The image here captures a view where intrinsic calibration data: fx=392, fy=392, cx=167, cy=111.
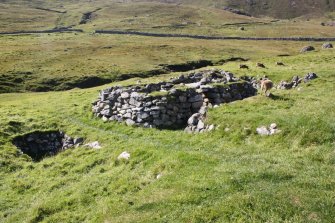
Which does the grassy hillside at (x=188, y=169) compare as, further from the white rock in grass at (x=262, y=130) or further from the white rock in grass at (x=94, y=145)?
the white rock in grass at (x=94, y=145)

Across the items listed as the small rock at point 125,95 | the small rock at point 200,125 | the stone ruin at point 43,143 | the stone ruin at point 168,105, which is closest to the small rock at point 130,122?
the stone ruin at point 168,105

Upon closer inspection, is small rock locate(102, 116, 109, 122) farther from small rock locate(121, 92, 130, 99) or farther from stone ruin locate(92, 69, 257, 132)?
small rock locate(121, 92, 130, 99)

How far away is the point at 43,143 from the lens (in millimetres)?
35406

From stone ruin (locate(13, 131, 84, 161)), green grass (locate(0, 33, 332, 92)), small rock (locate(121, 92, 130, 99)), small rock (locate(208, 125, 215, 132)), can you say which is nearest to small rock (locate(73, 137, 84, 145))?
stone ruin (locate(13, 131, 84, 161))

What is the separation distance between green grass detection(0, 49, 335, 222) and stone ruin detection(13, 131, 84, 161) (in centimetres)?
106

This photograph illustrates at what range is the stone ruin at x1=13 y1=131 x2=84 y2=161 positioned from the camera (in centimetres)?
3375

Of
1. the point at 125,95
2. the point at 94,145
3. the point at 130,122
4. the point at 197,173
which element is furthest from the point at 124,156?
the point at 125,95

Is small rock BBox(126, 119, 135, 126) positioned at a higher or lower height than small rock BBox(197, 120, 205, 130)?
lower

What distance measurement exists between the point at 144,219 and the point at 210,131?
37.7 feet

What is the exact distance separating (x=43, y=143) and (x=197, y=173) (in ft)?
64.6

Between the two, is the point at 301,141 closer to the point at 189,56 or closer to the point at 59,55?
the point at 189,56

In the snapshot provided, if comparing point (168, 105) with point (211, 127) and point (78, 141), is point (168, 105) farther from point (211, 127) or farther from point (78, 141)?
point (78, 141)

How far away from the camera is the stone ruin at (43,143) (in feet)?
111

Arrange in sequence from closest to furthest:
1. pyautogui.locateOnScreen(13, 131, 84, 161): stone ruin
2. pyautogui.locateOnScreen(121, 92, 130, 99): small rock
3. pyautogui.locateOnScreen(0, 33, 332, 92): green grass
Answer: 1. pyautogui.locateOnScreen(13, 131, 84, 161): stone ruin
2. pyautogui.locateOnScreen(121, 92, 130, 99): small rock
3. pyautogui.locateOnScreen(0, 33, 332, 92): green grass
